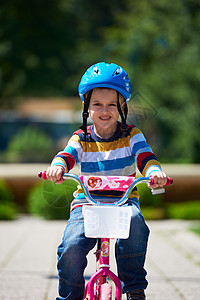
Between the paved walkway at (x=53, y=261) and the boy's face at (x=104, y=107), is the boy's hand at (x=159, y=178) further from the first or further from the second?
the paved walkway at (x=53, y=261)

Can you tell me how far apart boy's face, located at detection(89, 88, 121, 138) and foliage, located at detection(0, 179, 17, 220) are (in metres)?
7.11

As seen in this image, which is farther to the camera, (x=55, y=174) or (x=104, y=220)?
(x=55, y=174)

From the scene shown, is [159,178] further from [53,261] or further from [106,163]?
[53,261]

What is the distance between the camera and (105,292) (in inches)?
119

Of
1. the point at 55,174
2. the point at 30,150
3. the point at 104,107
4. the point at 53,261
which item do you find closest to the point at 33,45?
the point at 30,150

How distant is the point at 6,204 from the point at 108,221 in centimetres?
834

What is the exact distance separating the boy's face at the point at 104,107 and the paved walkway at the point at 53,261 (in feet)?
6.19

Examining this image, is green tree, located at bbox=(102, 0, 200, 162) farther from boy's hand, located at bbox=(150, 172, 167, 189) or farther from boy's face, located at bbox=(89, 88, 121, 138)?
boy's hand, located at bbox=(150, 172, 167, 189)

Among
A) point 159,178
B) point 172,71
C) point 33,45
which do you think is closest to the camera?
point 159,178

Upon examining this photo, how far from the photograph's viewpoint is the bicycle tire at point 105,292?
3.02 m

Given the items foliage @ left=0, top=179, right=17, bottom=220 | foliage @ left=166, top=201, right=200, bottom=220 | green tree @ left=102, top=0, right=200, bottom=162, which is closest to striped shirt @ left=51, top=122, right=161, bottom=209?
foliage @ left=0, top=179, right=17, bottom=220

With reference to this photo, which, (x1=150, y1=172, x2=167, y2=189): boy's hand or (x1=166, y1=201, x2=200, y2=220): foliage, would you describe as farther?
(x1=166, y1=201, x2=200, y2=220): foliage

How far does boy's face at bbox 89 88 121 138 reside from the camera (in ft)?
11.3

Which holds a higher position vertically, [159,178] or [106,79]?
[106,79]
